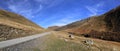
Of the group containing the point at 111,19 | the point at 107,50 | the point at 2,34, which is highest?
the point at 111,19

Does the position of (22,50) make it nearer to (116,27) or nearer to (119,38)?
(119,38)

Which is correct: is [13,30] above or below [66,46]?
above

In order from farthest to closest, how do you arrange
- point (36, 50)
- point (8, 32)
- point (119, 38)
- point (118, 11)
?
point (118, 11) < point (119, 38) < point (8, 32) < point (36, 50)

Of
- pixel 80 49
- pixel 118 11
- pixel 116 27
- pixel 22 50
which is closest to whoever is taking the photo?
pixel 22 50

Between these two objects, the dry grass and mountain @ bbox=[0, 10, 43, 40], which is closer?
the dry grass

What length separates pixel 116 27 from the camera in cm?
11675

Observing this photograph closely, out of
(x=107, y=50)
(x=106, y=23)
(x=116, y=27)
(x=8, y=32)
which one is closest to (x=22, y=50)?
(x=8, y=32)

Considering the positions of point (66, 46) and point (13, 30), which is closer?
point (66, 46)

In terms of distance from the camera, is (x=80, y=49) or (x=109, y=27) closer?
(x=80, y=49)

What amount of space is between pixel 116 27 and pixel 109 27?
257 inches

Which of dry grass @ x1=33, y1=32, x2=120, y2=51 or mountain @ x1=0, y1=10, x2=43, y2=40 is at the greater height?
mountain @ x1=0, y1=10, x2=43, y2=40

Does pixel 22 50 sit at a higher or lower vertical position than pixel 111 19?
lower

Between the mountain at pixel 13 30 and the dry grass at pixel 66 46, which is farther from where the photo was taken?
the mountain at pixel 13 30

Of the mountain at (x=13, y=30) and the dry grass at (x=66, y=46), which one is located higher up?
the mountain at (x=13, y=30)
